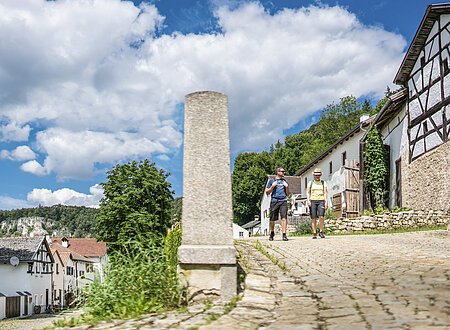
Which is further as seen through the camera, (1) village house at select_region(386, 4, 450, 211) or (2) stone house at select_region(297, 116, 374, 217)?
(2) stone house at select_region(297, 116, 374, 217)

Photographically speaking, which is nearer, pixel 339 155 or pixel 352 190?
Result: pixel 352 190

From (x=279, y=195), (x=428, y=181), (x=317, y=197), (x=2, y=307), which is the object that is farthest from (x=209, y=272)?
(x=2, y=307)

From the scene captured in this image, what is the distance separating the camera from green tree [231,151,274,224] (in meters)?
61.0

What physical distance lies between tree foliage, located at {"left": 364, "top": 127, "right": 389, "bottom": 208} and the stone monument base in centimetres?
2135

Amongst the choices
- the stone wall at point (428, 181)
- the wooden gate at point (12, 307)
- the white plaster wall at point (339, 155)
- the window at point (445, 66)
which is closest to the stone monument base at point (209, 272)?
the stone wall at point (428, 181)

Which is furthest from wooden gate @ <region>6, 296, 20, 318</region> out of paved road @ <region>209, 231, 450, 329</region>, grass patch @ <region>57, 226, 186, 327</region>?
grass patch @ <region>57, 226, 186, 327</region>

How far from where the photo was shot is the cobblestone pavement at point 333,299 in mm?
4051

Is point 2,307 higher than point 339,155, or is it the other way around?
point 339,155

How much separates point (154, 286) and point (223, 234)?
2.91ft

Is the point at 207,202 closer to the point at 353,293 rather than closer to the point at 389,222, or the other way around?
the point at 353,293

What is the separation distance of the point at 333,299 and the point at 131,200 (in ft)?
44.7

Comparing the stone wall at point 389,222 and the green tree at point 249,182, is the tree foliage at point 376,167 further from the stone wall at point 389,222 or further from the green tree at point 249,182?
the green tree at point 249,182

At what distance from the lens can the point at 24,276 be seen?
47.4 metres

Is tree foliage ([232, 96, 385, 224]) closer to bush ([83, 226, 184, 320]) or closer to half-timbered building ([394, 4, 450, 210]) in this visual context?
half-timbered building ([394, 4, 450, 210])
